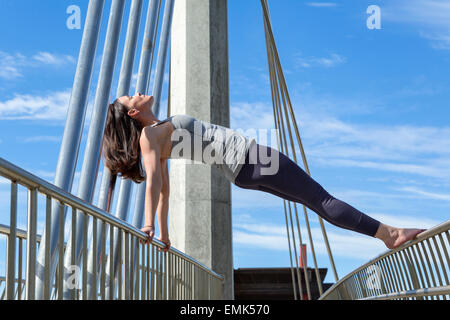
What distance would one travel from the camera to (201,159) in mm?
3455

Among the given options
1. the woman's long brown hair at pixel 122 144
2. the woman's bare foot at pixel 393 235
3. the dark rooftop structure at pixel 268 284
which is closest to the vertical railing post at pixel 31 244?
the woman's long brown hair at pixel 122 144

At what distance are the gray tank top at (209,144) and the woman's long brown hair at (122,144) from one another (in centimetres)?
17

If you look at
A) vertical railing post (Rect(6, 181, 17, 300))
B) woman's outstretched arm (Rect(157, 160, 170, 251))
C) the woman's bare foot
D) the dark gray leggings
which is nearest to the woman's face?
woman's outstretched arm (Rect(157, 160, 170, 251))

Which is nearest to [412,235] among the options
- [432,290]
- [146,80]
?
[432,290]

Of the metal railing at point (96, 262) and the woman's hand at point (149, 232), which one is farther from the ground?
the woman's hand at point (149, 232)

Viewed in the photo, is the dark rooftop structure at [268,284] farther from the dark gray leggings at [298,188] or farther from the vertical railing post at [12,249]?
the vertical railing post at [12,249]

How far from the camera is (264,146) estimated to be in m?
3.32

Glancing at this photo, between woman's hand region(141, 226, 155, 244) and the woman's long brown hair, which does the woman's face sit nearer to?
the woman's long brown hair

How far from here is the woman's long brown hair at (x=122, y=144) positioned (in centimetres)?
341

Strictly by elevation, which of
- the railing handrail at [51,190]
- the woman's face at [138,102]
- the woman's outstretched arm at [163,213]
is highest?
the woman's face at [138,102]

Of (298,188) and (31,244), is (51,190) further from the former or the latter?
(298,188)

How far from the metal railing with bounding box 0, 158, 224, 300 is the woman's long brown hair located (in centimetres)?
42

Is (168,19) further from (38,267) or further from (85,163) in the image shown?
(38,267)

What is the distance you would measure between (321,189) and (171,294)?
4.14ft
